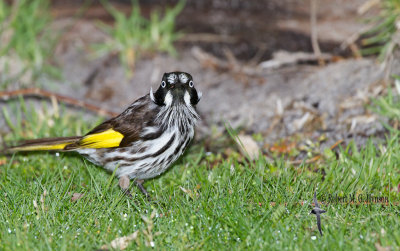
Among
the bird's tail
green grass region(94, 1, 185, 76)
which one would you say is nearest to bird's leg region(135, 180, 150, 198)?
the bird's tail

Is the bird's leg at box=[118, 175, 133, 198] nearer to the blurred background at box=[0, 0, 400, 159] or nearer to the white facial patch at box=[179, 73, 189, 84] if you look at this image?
the white facial patch at box=[179, 73, 189, 84]

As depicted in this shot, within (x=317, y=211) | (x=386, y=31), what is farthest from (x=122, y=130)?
(x=386, y=31)

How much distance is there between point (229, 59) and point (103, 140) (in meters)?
3.53

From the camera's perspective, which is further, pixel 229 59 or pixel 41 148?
pixel 229 59

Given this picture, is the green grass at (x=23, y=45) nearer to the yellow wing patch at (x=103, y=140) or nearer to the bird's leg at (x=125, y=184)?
the yellow wing patch at (x=103, y=140)

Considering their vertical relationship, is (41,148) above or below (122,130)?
below

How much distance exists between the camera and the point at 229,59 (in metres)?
8.50

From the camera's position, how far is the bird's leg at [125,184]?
505cm

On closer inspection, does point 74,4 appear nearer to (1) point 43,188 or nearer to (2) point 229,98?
(2) point 229,98

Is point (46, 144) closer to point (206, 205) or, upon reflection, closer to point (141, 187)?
point (141, 187)

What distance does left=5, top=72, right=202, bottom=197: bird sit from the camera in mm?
5215

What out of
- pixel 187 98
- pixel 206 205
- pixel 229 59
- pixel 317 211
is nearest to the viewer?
pixel 317 211

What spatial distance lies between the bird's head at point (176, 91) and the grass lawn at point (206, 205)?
699 mm

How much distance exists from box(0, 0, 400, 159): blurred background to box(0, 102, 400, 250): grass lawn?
95cm
